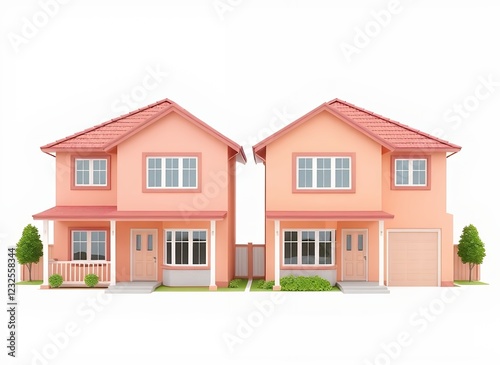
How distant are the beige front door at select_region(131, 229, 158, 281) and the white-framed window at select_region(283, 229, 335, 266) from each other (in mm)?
5497

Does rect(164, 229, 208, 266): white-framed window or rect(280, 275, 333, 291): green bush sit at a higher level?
rect(164, 229, 208, 266): white-framed window

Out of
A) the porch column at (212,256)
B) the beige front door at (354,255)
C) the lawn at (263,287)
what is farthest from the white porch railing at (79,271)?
the beige front door at (354,255)

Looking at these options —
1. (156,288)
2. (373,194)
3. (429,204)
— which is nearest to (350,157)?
(373,194)

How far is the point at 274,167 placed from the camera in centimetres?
2438

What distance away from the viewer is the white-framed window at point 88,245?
2531 centimetres

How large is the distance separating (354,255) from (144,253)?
343 inches

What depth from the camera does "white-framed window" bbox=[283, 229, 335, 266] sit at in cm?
2433

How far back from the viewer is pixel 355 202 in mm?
24219

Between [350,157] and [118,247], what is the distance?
1021 cm

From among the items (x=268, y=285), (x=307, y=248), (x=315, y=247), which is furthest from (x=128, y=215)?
(x=315, y=247)

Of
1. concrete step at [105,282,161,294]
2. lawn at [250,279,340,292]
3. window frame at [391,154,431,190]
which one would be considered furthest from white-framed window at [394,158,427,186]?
concrete step at [105,282,161,294]

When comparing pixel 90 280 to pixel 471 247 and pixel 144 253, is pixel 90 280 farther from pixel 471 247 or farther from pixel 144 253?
pixel 471 247

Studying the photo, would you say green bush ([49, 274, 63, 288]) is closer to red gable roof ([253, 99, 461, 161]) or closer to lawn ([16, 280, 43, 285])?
lawn ([16, 280, 43, 285])

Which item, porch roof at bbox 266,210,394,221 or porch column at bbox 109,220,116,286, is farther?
porch column at bbox 109,220,116,286
